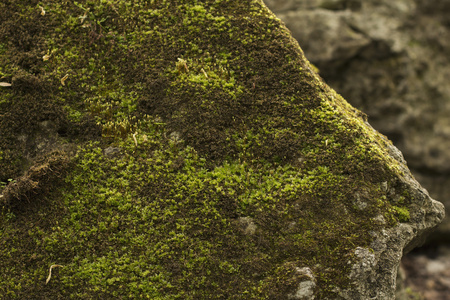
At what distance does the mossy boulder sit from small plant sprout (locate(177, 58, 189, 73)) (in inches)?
0.6

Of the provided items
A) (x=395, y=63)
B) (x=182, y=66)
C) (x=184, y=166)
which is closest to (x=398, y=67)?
(x=395, y=63)

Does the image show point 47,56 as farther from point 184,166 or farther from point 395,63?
point 395,63

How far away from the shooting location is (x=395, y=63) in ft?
27.1

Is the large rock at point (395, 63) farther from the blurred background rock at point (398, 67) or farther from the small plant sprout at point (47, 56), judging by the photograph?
the small plant sprout at point (47, 56)

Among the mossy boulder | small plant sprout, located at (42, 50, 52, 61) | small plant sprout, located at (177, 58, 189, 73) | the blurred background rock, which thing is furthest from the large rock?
small plant sprout, located at (42, 50, 52, 61)

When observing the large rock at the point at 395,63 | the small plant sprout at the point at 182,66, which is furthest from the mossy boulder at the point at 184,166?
the large rock at the point at 395,63

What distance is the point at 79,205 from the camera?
3373mm

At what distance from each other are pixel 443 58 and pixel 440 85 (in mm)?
643

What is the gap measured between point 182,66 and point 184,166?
1.00 meters

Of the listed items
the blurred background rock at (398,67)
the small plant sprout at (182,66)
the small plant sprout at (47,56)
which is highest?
the small plant sprout at (182,66)

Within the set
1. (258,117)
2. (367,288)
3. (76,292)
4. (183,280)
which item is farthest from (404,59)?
(76,292)

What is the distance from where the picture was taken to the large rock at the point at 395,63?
Answer: 8273 millimetres

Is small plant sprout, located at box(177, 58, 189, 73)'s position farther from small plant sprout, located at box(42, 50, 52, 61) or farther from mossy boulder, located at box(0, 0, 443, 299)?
small plant sprout, located at box(42, 50, 52, 61)

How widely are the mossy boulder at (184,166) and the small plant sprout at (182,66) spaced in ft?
0.05
